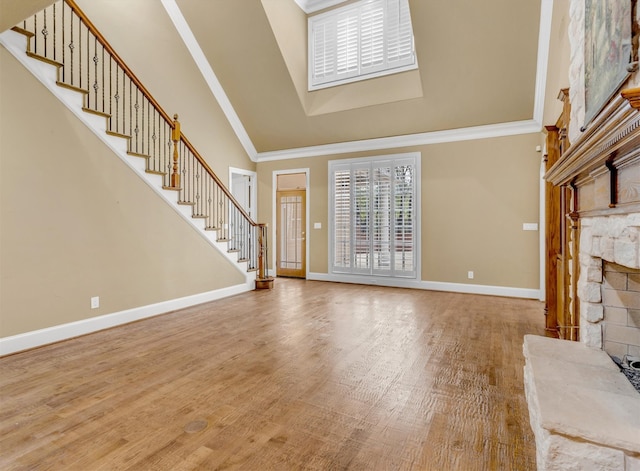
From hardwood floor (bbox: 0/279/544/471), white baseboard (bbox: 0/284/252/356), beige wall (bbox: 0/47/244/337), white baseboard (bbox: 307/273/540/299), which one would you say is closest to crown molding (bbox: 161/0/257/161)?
beige wall (bbox: 0/47/244/337)

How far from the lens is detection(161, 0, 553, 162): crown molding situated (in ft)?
14.8

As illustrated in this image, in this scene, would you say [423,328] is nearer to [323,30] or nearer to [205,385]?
[205,385]

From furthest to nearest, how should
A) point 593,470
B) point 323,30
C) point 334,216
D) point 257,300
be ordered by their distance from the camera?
point 334,216, point 323,30, point 257,300, point 593,470

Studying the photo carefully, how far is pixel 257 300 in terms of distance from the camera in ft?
17.8

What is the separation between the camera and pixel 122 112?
16.7 ft

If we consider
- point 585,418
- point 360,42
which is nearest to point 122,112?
point 360,42

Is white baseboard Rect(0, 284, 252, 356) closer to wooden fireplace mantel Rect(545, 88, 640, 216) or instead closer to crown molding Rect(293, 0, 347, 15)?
wooden fireplace mantel Rect(545, 88, 640, 216)

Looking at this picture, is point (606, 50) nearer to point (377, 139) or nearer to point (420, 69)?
point (420, 69)

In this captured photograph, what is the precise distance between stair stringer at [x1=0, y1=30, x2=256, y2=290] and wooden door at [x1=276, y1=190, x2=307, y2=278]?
8.30 feet

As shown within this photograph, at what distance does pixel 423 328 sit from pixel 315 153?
15.1 feet

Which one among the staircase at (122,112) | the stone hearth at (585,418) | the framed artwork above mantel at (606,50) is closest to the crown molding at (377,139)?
the staircase at (122,112)

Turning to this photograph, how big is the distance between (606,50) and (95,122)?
4.44 metres

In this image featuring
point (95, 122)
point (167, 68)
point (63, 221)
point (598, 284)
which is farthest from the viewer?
point (167, 68)

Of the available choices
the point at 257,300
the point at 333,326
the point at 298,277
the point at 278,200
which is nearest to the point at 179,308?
the point at 257,300
